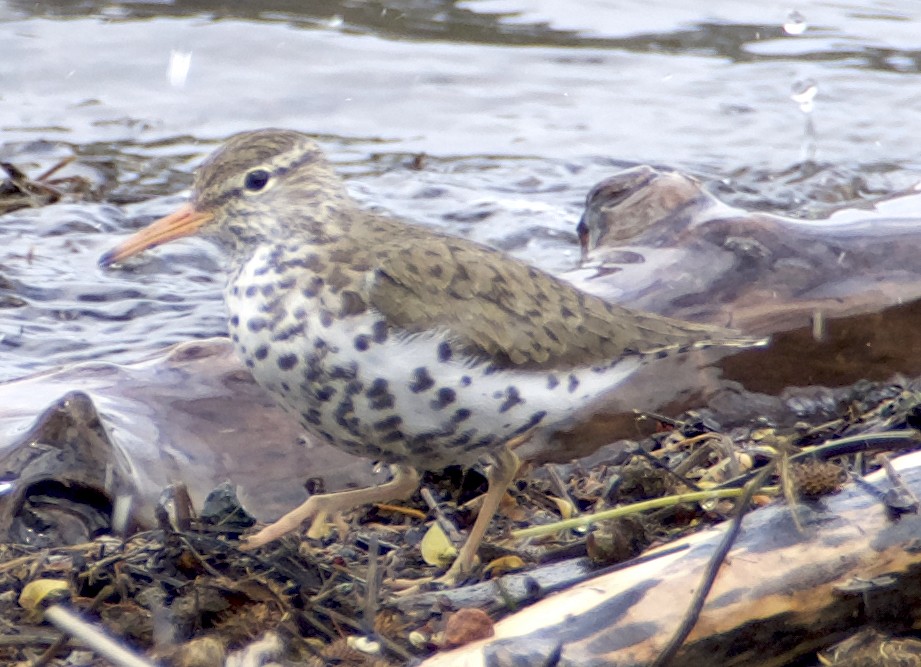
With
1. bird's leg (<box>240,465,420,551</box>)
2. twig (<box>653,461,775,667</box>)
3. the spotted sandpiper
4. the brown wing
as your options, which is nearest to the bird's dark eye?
the spotted sandpiper

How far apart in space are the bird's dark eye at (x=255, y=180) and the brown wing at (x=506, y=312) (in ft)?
1.86

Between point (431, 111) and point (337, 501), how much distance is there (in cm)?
636

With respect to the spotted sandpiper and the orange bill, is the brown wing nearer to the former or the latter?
the spotted sandpiper

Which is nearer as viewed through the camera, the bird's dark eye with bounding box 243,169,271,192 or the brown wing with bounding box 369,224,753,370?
the brown wing with bounding box 369,224,753,370

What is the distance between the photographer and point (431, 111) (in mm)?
10383

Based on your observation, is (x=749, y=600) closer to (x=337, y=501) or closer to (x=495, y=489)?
(x=495, y=489)

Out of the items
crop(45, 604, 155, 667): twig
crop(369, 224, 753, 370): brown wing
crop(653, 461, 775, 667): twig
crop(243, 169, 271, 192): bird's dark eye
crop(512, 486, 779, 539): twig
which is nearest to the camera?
crop(45, 604, 155, 667): twig

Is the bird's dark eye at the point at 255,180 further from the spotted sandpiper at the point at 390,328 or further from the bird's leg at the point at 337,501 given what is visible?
the bird's leg at the point at 337,501

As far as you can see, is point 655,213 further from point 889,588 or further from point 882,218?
point 889,588

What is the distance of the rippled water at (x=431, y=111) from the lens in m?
7.86

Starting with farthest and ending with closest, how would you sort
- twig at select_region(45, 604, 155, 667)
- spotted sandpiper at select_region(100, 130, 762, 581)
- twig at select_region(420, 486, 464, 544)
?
1. twig at select_region(420, 486, 464, 544)
2. spotted sandpiper at select_region(100, 130, 762, 581)
3. twig at select_region(45, 604, 155, 667)

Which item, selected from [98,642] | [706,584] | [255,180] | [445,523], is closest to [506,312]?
[445,523]

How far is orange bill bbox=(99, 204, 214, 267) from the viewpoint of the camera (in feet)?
14.9

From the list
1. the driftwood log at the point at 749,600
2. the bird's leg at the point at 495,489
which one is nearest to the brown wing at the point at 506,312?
the bird's leg at the point at 495,489
